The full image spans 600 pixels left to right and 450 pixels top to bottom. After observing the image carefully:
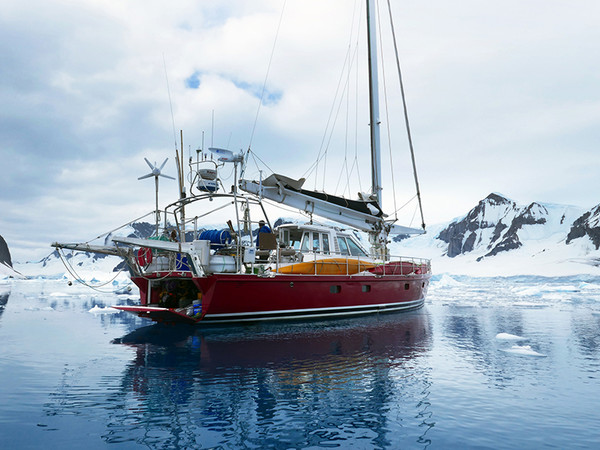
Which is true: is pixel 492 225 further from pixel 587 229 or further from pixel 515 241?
pixel 587 229

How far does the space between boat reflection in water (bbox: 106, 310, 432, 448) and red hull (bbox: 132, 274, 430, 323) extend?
1216 millimetres

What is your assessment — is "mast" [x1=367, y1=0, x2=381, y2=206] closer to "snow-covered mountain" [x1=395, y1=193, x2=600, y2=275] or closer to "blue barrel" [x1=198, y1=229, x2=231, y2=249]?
"blue barrel" [x1=198, y1=229, x2=231, y2=249]

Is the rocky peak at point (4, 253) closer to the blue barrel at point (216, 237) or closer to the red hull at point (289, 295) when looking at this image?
the blue barrel at point (216, 237)

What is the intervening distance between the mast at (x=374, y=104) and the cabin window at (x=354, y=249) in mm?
2997

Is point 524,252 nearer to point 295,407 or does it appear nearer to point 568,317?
point 568,317

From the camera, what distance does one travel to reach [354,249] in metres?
19.0

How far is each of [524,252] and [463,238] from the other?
40.9 metres

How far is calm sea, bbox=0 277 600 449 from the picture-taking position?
533 cm

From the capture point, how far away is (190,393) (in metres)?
7.01

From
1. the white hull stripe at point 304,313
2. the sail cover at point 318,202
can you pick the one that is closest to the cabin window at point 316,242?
the sail cover at point 318,202

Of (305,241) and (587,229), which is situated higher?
(587,229)

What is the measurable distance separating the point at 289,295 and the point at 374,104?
1203 cm

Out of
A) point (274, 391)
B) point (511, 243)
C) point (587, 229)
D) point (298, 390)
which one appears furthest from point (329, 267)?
point (511, 243)

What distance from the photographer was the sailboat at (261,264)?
13422 mm
